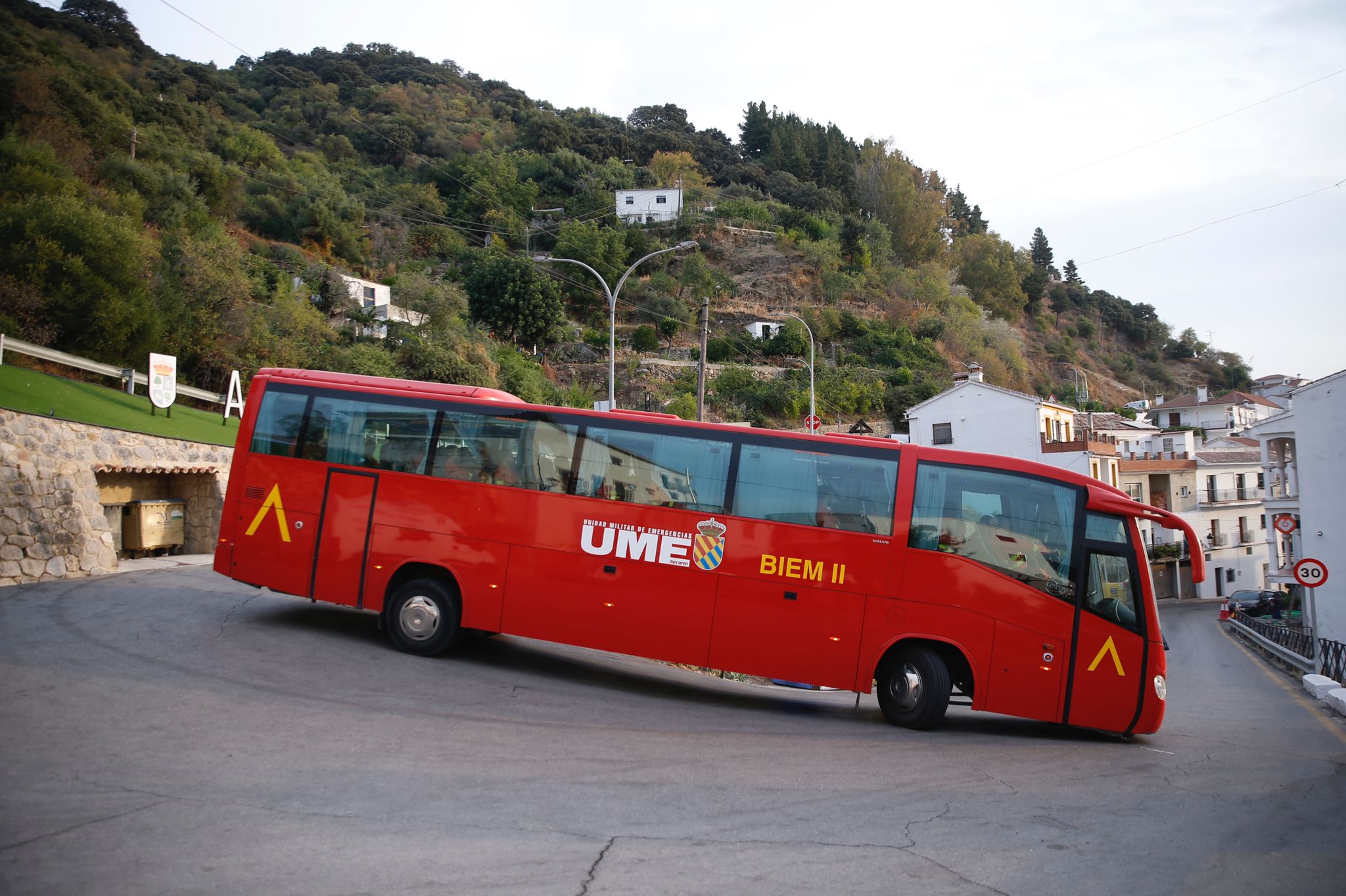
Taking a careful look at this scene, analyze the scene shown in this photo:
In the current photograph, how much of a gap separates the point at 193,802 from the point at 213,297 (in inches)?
1016

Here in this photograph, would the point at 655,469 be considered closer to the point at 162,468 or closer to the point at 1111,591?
the point at 1111,591

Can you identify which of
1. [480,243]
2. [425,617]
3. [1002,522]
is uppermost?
[480,243]

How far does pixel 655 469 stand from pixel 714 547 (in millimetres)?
1243

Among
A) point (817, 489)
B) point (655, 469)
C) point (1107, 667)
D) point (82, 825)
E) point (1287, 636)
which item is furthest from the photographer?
point (1287, 636)

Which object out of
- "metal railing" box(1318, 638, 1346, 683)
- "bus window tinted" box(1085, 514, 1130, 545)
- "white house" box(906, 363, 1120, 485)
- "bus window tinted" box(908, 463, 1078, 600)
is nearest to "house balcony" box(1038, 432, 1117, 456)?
"white house" box(906, 363, 1120, 485)

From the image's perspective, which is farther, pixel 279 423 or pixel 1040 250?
pixel 1040 250

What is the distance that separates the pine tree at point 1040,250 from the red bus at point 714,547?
12752cm

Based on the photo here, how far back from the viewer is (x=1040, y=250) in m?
125

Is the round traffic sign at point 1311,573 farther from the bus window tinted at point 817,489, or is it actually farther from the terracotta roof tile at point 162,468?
the terracotta roof tile at point 162,468

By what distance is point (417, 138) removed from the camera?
87188 millimetres

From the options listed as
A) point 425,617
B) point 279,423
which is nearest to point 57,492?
point 279,423

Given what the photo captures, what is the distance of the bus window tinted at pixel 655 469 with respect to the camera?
10.3 meters

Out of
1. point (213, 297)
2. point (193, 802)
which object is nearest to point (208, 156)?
point (213, 297)

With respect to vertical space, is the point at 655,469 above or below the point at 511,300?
below
